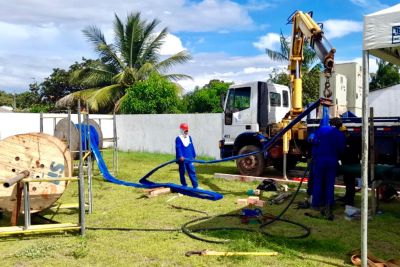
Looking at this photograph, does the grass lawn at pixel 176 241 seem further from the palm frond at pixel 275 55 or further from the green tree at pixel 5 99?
the green tree at pixel 5 99

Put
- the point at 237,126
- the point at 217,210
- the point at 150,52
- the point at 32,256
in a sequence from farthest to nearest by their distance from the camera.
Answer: the point at 150,52
the point at 237,126
the point at 217,210
the point at 32,256

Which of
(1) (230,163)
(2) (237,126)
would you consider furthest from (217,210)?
(1) (230,163)

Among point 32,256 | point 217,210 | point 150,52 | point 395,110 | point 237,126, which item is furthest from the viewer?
point 150,52

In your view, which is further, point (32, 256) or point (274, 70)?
point (274, 70)

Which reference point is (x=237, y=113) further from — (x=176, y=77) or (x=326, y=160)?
(x=176, y=77)

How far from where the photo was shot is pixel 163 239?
630 centimetres

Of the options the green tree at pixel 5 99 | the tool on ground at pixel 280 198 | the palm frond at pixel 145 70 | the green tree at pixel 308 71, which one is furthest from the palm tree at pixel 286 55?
the green tree at pixel 5 99

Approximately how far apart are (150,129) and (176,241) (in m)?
15.7

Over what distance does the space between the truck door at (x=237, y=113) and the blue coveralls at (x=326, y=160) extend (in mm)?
4655

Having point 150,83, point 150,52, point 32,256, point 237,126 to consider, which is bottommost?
point 32,256

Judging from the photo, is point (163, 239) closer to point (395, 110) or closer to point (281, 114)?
point (281, 114)

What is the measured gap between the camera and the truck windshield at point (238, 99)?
12648mm

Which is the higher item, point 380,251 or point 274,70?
point 274,70

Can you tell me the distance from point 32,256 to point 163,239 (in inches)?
70.6
